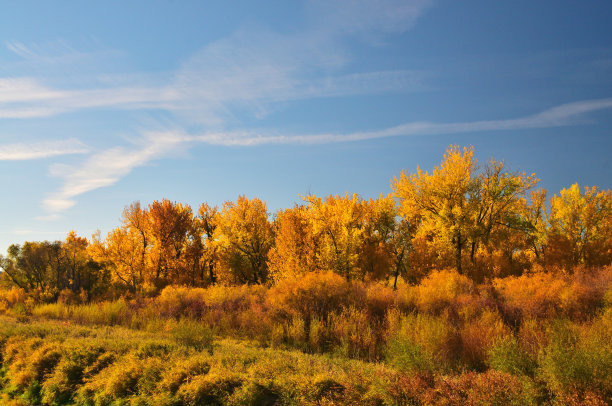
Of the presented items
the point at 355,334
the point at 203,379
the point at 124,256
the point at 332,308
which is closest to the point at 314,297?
the point at 332,308

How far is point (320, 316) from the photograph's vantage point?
729 inches

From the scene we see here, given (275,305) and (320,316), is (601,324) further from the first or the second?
(275,305)

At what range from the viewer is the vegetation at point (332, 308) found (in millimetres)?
9531

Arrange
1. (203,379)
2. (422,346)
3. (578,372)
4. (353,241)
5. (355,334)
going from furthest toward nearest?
1. (353,241)
2. (355,334)
3. (422,346)
4. (203,379)
5. (578,372)

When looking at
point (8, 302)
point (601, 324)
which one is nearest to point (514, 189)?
point (601, 324)

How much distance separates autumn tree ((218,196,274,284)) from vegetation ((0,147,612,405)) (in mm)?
178

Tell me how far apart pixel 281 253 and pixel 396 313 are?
53.7 ft

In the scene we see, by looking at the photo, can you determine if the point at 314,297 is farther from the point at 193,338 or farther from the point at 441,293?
the point at 441,293

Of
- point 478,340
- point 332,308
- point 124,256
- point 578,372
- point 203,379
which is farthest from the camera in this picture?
point 124,256

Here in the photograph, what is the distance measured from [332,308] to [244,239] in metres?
24.1

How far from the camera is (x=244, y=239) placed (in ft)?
137

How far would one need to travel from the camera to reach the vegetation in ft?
31.3

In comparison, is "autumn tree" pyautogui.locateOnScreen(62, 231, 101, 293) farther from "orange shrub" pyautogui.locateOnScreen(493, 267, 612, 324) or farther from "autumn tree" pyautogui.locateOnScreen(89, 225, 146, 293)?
"orange shrub" pyautogui.locateOnScreen(493, 267, 612, 324)

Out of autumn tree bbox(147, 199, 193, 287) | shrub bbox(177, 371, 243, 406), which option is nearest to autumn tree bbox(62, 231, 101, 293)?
autumn tree bbox(147, 199, 193, 287)
